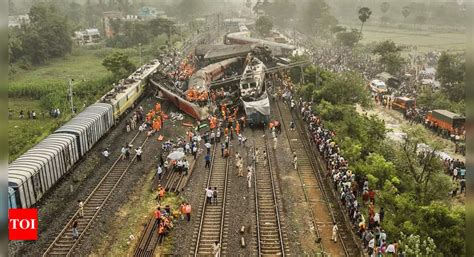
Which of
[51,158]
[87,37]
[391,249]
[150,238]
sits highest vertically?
[51,158]

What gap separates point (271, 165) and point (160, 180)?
6939mm

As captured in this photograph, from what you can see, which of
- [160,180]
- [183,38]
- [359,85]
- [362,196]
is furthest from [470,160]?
[183,38]

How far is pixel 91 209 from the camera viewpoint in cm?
2283

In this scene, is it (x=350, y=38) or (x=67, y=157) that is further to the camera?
(x=350, y=38)

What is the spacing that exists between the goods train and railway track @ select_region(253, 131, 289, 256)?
421 inches

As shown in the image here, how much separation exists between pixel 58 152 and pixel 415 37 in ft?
319

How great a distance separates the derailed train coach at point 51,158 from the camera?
2084cm

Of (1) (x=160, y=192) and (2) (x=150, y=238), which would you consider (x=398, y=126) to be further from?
(2) (x=150, y=238)

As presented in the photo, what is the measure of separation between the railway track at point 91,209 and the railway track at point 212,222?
4941 millimetres

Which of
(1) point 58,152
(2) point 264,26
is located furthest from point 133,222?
(2) point 264,26

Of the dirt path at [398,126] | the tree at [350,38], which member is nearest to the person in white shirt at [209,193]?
the dirt path at [398,126]

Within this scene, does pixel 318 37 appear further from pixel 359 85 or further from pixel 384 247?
pixel 384 247

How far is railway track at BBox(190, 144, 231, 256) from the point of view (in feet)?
63.9

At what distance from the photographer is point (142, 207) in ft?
76.4
